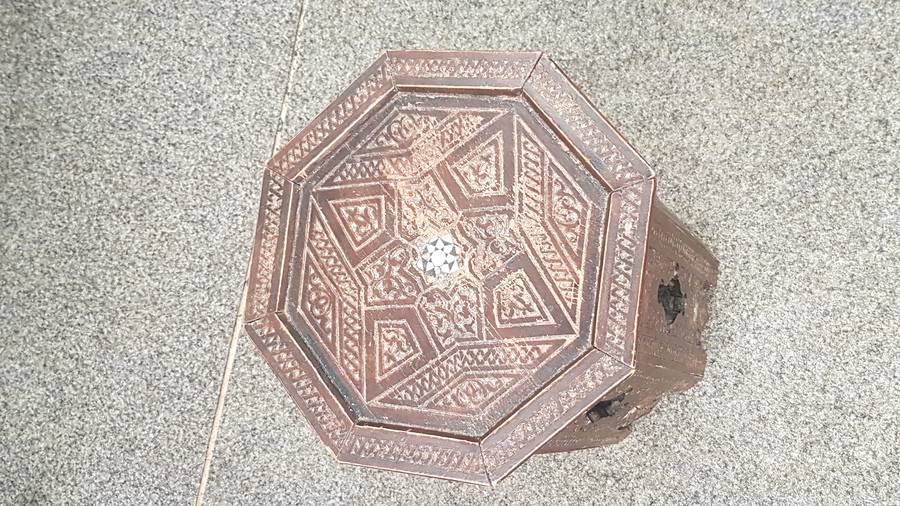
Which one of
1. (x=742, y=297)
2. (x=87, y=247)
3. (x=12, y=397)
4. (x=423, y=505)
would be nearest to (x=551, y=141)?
(x=742, y=297)

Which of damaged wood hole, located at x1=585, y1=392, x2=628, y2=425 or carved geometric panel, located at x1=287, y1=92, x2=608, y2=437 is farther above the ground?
carved geometric panel, located at x1=287, y1=92, x2=608, y2=437

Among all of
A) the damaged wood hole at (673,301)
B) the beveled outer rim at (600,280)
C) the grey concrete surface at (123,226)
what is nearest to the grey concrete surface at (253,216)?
the grey concrete surface at (123,226)

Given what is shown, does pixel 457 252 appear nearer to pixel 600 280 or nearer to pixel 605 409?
pixel 600 280

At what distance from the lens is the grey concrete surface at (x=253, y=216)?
52.7 inches

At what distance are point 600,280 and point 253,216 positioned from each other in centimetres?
105

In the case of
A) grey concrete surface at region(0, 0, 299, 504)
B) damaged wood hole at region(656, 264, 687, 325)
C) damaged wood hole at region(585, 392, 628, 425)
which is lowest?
grey concrete surface at region(0, 0, 299, 504)

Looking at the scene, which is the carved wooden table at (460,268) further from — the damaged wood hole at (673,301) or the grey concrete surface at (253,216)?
the grey concrete surface at (253,216)

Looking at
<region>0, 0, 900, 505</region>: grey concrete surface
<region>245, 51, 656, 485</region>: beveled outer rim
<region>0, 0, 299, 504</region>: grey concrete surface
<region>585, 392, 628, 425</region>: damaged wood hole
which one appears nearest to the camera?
<region>245, 51, 656, 485</region>: beveled outer rim

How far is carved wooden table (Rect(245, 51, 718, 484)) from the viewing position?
89 cm

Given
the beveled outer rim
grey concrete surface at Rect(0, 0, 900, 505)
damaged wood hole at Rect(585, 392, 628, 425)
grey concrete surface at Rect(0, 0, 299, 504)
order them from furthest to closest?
grey concrete surface at Rect(0, 0, 299, 504) < grey concrete surface at Rect(0, 0, 900, 505) < damaged wood hole at Rect(585, 392, 628, 425) < the beveled outer rim

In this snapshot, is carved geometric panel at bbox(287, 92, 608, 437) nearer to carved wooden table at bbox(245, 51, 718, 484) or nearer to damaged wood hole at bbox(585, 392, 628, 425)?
carved wooden table at bbox(245, 51, 718, 484)

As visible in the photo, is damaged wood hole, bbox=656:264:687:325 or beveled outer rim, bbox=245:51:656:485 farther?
damaged wood hole, bbox=656:264:687:325

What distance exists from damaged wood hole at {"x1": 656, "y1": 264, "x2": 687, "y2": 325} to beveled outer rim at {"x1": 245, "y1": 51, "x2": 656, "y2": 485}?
0.25 m

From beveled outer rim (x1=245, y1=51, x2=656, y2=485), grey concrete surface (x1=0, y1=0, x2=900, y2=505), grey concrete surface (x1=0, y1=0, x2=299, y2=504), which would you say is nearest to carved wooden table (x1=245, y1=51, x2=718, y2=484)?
beveled outer rim (x1=245, y1=51, x2=656, y2=485)
